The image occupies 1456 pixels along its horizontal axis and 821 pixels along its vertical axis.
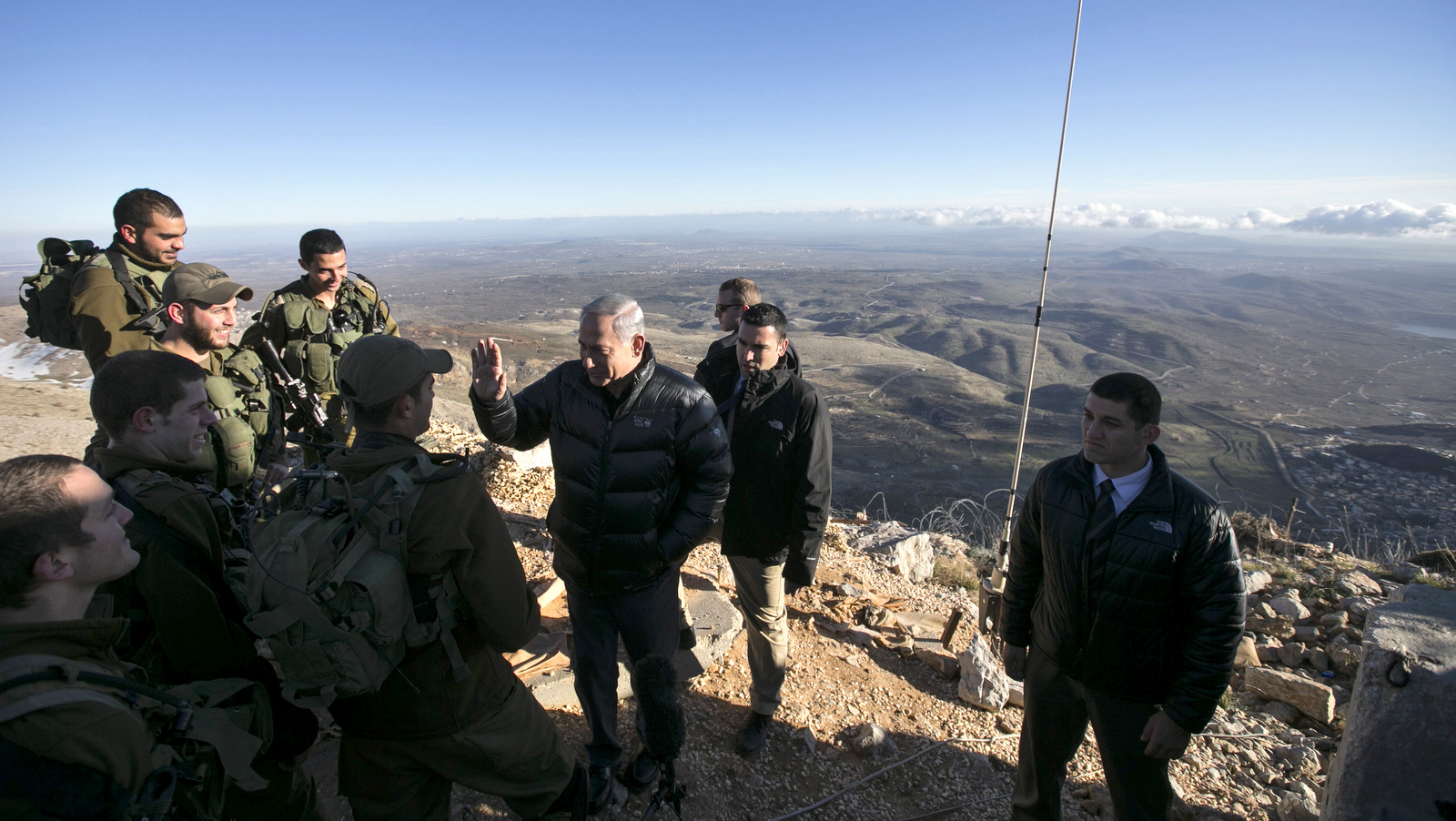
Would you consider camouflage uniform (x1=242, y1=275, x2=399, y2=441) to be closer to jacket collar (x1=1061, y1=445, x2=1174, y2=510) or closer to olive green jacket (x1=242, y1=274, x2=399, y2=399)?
olive green jacket (x1=242, y1=274, x2=399, y2=399)

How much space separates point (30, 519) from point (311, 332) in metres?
4.19

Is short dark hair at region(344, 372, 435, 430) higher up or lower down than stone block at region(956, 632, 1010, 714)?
higher up

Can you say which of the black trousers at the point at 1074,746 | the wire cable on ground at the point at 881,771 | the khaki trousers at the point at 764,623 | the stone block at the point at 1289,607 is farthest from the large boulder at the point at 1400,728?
the stone block at the point at 1289,607

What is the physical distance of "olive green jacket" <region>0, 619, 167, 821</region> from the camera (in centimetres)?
110

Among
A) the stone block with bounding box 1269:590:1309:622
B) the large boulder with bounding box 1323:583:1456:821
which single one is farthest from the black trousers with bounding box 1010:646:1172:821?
the stone block with bounding box 1269:590:1309:622

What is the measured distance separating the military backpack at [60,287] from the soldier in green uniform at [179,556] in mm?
2239

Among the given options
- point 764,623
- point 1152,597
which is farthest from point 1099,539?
point 764,623

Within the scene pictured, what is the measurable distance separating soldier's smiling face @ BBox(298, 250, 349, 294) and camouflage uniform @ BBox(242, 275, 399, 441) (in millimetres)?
80

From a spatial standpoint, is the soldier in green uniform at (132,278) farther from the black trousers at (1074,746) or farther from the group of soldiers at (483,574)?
the black trousers at (1074,746)

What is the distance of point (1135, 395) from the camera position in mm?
2352

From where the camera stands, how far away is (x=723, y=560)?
5.65 metres

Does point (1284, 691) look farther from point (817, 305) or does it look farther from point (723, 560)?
point (817, 305)

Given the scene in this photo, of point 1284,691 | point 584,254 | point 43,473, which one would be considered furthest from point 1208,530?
point 584,254

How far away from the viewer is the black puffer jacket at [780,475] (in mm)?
3170
